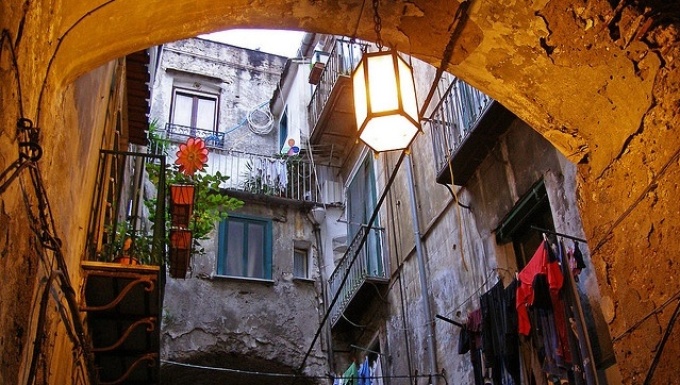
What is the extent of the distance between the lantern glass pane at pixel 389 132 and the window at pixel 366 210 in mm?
8201

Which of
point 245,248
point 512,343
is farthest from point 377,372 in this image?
point 512,343

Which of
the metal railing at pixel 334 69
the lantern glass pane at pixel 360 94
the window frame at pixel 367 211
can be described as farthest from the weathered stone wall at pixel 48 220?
the metal railing at pixel 334 69

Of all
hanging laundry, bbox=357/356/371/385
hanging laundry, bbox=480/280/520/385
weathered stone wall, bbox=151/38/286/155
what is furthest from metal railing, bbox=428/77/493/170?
weathered stone wall, bbox=151/38/286/155

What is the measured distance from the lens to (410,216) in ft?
39.4

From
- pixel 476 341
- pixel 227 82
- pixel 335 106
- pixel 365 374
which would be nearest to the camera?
pixel 476 341

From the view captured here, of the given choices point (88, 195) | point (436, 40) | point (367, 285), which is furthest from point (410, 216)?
point (436, 40)

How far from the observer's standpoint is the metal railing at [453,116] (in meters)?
9.12

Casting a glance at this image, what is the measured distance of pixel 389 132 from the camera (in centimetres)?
443

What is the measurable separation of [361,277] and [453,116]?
13.4 feet

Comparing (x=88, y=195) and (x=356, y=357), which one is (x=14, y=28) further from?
(x=356, y=357)

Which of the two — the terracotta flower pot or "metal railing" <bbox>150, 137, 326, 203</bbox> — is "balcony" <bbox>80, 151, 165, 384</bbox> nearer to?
the terracotta flower pot

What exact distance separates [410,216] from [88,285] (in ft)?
21.7

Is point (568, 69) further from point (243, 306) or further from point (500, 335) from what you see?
point (243, 306)

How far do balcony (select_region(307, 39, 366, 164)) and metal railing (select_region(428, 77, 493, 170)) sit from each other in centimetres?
362
